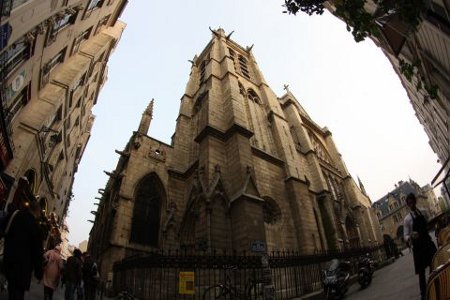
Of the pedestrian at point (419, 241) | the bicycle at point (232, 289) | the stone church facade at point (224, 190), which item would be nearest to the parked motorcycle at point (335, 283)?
the bicycle at point (232, 289)

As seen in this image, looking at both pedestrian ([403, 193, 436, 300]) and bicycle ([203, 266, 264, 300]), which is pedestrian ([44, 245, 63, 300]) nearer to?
bicycle ([203, 266, 264, 300])

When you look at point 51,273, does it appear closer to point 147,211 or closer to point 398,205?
point 147,211

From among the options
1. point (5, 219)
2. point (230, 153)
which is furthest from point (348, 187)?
point (5, 219)

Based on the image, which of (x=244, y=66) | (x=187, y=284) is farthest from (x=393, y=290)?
(x=244, y=66)

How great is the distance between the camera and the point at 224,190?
11734mm


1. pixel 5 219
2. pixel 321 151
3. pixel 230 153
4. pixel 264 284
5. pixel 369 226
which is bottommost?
pixel 264 284

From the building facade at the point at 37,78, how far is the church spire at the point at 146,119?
169 inches

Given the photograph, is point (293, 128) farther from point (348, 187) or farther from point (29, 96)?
point (29, 96)

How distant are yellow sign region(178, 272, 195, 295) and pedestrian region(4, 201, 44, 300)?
4.31 m

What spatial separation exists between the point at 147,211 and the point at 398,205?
52.6 metres

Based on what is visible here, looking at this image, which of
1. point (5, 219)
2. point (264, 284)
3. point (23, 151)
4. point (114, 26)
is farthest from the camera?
point (114, 26)

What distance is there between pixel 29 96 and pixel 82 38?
Answer: 6.47 meters

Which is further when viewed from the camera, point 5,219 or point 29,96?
point 29,96

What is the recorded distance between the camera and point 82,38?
1591 cm
